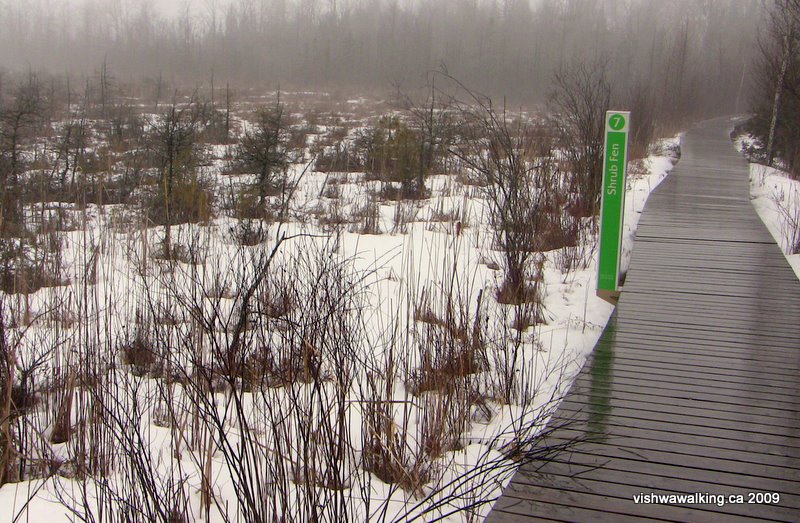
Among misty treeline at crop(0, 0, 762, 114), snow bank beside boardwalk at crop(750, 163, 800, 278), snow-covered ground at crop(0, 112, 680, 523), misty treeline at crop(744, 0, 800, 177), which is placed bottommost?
snow-covered ground at crop(0, 112, 680, 523)

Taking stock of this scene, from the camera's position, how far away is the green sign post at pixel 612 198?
4340 millimetres

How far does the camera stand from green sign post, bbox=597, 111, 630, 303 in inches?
171

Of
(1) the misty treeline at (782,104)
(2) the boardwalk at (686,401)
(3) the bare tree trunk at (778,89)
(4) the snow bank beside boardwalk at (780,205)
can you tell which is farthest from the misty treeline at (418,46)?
(2) the boardwalk at (686,401)

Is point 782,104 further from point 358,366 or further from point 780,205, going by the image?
point 358,366

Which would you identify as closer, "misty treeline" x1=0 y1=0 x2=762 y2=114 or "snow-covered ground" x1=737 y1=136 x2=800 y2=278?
"snow-covered ground" x1=737 y1=136 x2=800 y2=278

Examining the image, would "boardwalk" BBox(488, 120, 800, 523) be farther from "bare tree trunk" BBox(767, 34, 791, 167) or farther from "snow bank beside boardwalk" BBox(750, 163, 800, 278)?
"bare tree trunk" BBox(767, 34, 791, 167)

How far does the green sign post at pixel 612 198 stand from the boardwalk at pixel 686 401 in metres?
0.21

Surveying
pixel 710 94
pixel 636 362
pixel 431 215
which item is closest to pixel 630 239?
pixel 431 215

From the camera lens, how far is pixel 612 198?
14.6ft

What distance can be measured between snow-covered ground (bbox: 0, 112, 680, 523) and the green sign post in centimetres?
28

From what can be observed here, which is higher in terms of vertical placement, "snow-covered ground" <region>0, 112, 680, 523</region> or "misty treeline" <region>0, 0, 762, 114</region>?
"misty treeline" <region>0, 0, 762, 114</region>

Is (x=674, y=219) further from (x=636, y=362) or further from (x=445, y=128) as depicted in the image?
(x=445, y=128)

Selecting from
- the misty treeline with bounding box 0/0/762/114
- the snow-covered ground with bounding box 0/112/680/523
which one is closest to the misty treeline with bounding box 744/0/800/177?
the snow-covered ground with bounding box 0/112/680/523

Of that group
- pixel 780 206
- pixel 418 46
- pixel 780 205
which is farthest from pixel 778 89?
pixel 418 46
